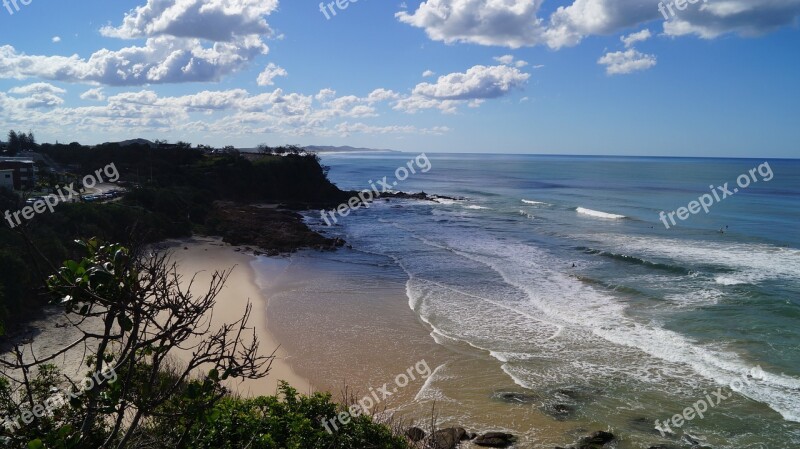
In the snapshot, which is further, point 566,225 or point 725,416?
point 566,225

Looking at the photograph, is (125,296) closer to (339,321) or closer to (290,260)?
(339,321)

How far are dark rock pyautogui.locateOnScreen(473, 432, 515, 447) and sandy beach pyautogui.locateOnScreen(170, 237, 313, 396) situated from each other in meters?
4.39

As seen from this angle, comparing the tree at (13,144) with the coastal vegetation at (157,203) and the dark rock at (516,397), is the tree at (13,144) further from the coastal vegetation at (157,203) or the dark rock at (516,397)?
the dark rock at (516,397)

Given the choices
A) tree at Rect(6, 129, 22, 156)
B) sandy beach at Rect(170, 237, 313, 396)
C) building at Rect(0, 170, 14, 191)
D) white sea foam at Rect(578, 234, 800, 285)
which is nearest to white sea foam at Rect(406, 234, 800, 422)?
sandy beach at Rect(170, 237, 313, 396)

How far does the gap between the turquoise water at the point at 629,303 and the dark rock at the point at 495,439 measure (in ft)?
8.17

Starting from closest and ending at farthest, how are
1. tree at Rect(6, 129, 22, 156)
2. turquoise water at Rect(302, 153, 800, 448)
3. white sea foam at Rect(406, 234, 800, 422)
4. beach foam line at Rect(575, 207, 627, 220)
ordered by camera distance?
turquoise water at Rect(302, 153, 800, 448) → white sea foam at Rect(406, 234, 800, 422) → beach foam line at Rect(575, 207, 627, 220) → tree at Rect(6, 129, 22, 156)

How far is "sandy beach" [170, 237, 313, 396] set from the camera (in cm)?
1393

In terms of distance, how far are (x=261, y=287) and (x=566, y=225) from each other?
27.1 metres

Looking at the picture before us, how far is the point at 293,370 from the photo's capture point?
49.1ft

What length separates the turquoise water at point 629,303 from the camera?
1377 cm

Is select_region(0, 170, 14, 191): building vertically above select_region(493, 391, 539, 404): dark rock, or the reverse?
select_region(0, 170, 14, 191): building

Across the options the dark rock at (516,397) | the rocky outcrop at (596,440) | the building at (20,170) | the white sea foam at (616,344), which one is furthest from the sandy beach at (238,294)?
the building at (20,170)

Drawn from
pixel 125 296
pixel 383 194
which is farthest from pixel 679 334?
pixel 383 194

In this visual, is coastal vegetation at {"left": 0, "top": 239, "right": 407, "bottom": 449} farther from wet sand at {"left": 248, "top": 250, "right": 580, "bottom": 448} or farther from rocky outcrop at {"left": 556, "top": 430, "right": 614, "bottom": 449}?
rocky outcrop at {"left": 556, "top": 430, "right": 614, "bottom": 449}
